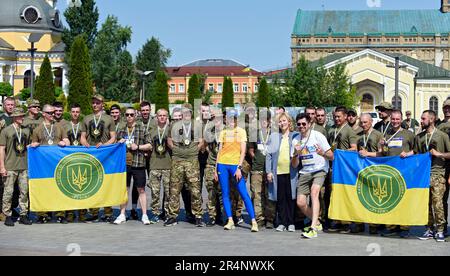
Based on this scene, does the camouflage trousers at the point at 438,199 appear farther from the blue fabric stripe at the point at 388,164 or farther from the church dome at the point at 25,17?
the church dome at the point at 25,17

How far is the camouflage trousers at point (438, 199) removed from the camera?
11.2m

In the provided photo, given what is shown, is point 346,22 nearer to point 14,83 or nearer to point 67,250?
point 14,83

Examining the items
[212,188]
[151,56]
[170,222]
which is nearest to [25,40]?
[151,56]

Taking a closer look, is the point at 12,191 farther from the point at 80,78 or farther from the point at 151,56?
the point at 151,56

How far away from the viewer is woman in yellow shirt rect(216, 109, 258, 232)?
39.9ft

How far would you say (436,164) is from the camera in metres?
11.3

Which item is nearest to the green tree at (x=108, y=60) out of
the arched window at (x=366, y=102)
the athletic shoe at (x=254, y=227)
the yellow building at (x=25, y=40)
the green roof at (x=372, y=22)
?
the yellow building at (x=25, y=40)

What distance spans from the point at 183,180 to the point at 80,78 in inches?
1306

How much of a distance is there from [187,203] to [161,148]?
125 cm

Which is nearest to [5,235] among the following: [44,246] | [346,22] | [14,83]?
[44,246]

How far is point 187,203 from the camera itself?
43.8 feet

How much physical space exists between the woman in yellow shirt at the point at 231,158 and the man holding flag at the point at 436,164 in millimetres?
2869

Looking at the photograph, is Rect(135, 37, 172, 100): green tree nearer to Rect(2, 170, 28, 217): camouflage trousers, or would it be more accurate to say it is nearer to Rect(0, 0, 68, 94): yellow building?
Rect(0, 0, 68, 94): yellow building
